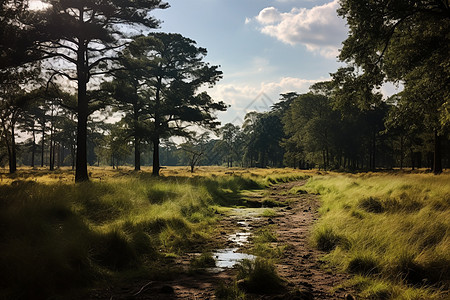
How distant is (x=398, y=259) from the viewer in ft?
15.5

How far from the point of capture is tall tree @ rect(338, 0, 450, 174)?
11508 mm

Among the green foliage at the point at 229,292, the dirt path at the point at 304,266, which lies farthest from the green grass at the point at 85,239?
the dirt path at the point at 304,266

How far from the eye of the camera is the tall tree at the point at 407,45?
11.5 m

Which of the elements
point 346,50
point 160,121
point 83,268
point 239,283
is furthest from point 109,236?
point 160,121

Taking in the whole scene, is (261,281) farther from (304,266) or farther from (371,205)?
(371,205)

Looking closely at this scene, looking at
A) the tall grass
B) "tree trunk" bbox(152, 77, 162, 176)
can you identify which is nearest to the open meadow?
the tall grass

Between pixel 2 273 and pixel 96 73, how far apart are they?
1564 centimetres

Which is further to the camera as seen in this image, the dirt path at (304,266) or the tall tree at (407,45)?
the tall tree at (407,45)

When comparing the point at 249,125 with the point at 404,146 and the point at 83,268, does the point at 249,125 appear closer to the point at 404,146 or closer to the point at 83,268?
the point at 404,146

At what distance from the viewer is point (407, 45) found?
1267cm

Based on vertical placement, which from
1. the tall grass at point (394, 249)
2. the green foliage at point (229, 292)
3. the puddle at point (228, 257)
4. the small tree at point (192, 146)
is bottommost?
the puddle at point (228, 257)

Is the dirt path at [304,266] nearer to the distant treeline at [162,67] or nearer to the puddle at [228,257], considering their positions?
the puddle at [228,257]

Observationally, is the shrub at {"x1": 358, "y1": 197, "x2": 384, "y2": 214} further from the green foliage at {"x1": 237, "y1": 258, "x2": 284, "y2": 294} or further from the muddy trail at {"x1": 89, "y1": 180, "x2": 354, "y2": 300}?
the green foliage at {"x1": 237, "y1": 258, "x2": 284, "y2": 294}

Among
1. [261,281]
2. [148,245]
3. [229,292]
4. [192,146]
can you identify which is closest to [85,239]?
[148,245]
